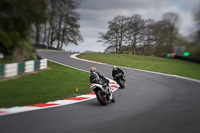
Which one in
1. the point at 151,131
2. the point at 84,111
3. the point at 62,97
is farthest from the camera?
the point at 62,97

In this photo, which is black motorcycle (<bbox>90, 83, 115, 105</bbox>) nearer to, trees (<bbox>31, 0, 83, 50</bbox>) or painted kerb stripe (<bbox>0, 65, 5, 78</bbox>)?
trees (<bbox>31, 0, 83, 50</bbox>)

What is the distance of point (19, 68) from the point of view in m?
12.5

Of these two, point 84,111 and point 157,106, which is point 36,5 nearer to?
point 84,111

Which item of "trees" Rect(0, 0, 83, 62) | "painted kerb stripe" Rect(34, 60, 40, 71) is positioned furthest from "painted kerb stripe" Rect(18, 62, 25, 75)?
"trees" Rect(0, 0, 83, 62)

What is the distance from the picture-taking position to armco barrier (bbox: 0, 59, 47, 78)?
10.9 meters

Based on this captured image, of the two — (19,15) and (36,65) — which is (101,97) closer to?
(19,15)

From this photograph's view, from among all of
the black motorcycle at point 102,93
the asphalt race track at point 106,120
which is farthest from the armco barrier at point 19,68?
the black motorcycle at point 102,93

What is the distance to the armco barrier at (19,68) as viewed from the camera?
10.9 m

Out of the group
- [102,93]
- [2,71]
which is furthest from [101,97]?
[2,71]

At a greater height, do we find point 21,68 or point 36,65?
point 36,65

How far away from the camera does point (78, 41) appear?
4258mm

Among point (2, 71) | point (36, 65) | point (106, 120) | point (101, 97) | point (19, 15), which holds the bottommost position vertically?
point (106, 120)

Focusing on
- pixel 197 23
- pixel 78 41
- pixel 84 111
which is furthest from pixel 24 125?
pixel 197 23

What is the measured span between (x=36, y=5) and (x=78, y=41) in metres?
2.13
